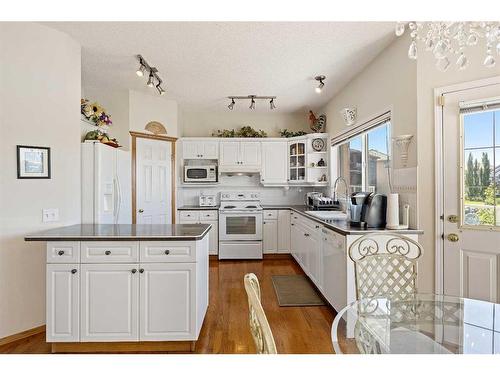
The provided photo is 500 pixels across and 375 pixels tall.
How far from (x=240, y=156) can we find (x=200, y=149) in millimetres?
748

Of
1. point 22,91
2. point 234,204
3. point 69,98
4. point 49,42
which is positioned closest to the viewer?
point 22,91

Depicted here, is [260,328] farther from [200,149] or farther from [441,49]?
[200,149]

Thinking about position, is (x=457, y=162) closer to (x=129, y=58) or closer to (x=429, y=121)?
(x=429, y=121)

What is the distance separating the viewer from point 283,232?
205 inches

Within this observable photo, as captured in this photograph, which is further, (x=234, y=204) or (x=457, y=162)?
(x=234, y=204)

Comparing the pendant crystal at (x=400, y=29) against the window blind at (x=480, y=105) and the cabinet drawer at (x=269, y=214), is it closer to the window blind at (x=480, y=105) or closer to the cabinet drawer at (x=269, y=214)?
the window blind at (x=480, y=105)

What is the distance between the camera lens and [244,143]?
5.44 meters

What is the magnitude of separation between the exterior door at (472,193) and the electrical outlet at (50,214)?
342 centimetres

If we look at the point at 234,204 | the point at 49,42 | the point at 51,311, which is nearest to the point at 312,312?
the point at 51,311

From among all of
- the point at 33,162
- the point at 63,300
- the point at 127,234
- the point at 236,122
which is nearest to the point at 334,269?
the point at 127,234

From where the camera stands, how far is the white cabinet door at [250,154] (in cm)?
542

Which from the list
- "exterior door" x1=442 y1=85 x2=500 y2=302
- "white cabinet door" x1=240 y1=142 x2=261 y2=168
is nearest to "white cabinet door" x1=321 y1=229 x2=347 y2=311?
"exterior door" x1=442 y1=85 x2=500 y2=302
